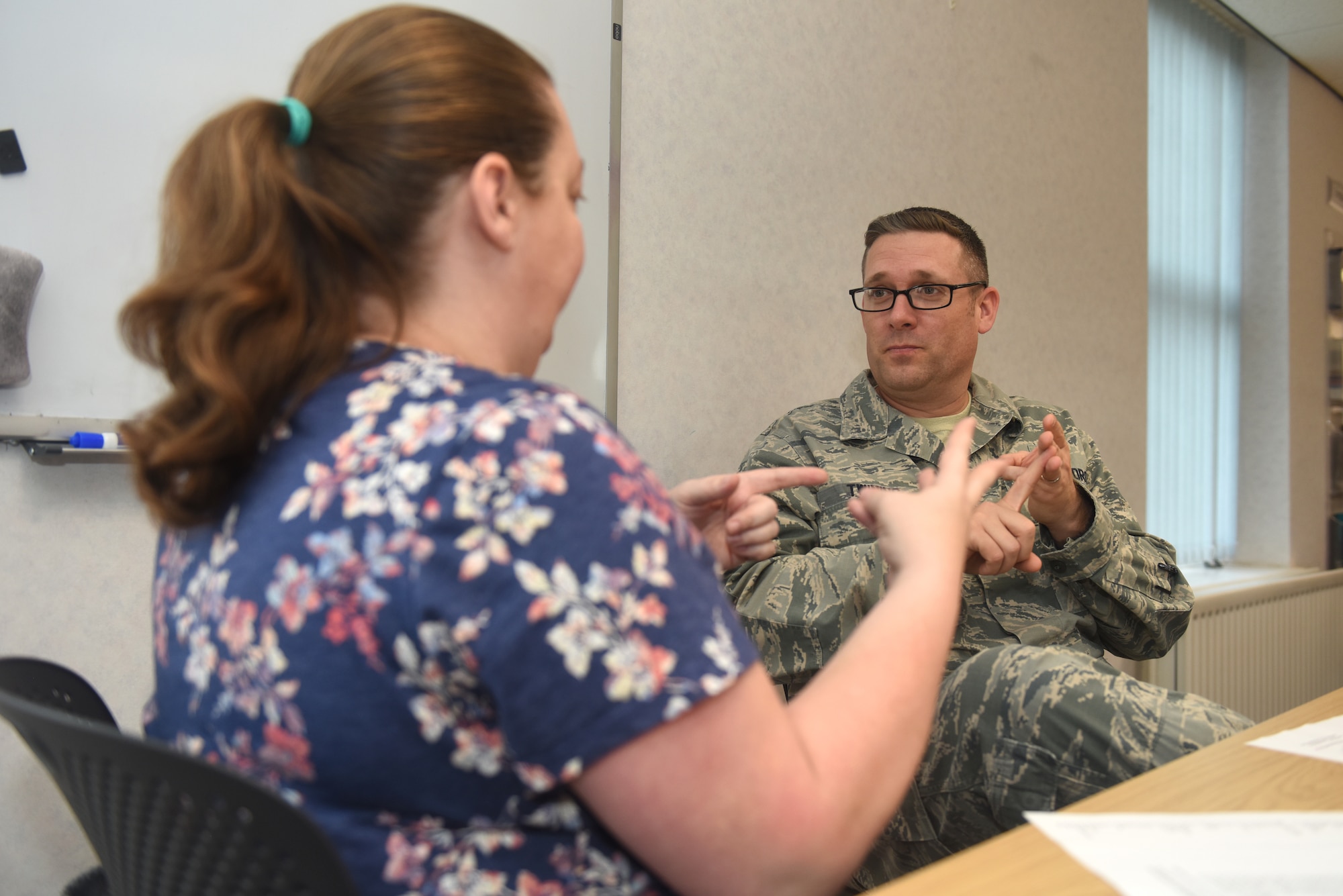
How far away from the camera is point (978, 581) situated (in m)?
1.67

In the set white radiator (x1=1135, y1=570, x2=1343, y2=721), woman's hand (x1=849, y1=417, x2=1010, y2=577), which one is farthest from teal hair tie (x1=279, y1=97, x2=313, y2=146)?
white radiator (x1=1135, y1=570, x2=1343, y2=721)

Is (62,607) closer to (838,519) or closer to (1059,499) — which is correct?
(838,519)

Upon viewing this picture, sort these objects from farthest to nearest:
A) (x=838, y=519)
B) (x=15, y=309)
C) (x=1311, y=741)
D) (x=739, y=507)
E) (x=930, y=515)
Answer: (x=838, y=519)
(x=15, y=309)
(x=739, y=507)
(x=1311, y=741)
(x=930, y=515)

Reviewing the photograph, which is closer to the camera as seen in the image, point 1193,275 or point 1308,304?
point 1193,275

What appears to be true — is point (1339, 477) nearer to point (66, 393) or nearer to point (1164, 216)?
point (1164, 216)

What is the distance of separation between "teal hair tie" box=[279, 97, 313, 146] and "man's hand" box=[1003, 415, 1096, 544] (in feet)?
3.91

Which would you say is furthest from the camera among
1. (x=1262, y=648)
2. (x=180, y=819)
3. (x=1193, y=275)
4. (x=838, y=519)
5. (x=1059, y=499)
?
(x=1193, y=275)

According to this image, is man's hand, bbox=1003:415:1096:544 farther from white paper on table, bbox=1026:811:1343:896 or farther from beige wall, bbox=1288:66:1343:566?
beige wall, bbox=1288:66:1343:566

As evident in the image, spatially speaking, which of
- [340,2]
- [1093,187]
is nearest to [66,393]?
[340,2]

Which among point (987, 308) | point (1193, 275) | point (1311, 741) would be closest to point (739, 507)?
point (1311, 741)

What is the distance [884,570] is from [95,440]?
3.69 ft

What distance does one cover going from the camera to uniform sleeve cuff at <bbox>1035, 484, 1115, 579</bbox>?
1.61 meters

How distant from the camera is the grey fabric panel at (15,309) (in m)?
1.12

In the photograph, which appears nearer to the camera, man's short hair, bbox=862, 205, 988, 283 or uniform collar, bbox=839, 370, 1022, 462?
uniform collar, bbox=839, 370, 1022, 462
